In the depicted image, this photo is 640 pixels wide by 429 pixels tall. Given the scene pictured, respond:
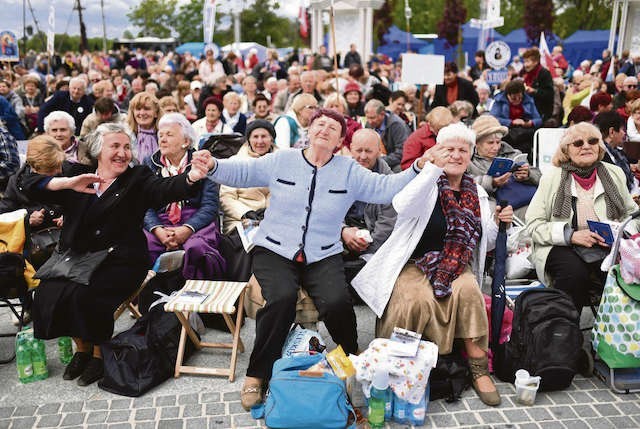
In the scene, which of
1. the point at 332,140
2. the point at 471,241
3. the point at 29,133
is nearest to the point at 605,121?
the point at 471,241

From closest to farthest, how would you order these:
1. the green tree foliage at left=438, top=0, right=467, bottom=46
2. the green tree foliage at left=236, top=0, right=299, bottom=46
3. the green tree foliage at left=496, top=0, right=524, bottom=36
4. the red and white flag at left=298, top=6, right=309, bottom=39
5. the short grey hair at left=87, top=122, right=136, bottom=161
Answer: the short grey hair at left=87, top=122, right=136, bottom=161, the red and white flag at left=298, top=6, right=309, bottom=39, the green tree foliage at left=438, top=0, right=467, bottom=46, the green tree foliage at left=496, top=0, right=524, bottom=36, the green tree foliage at left=236, top=0, right=299, bottom=46

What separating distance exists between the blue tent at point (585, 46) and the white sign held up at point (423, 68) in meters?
22.9

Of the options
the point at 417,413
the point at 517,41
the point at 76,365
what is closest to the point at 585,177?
the point at 417,413

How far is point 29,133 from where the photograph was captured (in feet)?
36.6

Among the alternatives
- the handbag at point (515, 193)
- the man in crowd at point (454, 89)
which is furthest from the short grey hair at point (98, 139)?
the man in crowd at point (454, 89)

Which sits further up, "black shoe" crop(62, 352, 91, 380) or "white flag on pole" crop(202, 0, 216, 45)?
"white flag on pole" crop(202, 0, 216, 45)

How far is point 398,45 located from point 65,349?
3094cm

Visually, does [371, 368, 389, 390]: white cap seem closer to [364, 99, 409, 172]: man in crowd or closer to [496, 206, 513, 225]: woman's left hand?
[496, 206, 513, 225]: woman's left hand

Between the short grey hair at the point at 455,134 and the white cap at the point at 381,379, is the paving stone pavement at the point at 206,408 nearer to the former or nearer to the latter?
the white cap at the point at 381,379

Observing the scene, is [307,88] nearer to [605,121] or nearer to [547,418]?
[605,121]

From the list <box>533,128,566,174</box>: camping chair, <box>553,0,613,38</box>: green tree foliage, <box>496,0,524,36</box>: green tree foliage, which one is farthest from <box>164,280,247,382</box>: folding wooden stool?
<box>496,0,524,36</box>: green tree foliage

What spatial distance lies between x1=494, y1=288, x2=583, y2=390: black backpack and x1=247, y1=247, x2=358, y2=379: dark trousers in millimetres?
1052

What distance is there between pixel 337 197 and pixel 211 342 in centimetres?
152

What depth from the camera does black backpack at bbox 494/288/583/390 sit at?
363cm
